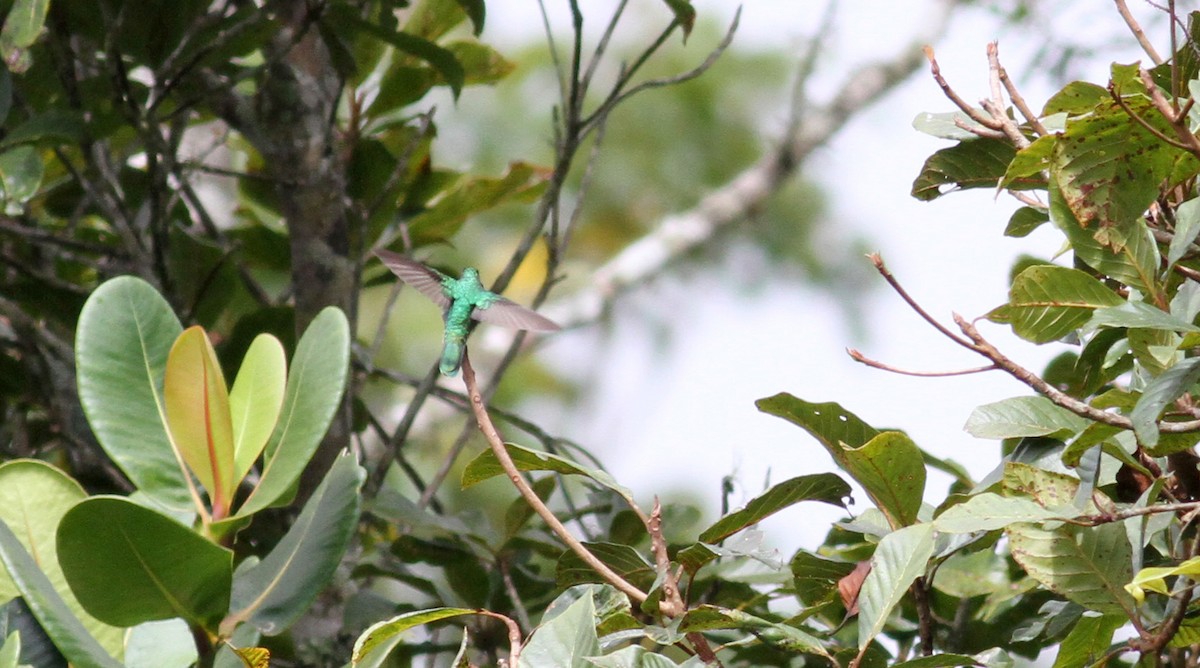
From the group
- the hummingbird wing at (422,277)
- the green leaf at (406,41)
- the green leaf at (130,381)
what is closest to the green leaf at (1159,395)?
the green leaf at (130,381)

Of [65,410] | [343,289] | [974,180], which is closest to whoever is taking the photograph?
[974,180]

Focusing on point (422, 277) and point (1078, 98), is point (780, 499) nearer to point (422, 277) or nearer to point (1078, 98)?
point (1078, 98)

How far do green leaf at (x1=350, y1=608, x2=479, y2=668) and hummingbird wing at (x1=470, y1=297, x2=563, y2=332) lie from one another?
0.38 m

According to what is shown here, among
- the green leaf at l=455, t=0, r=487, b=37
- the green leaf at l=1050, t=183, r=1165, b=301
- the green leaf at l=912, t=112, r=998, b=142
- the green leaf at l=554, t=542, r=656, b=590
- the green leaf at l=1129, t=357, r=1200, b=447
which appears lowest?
the green leaf at l=554, t=542, r=656, b=590

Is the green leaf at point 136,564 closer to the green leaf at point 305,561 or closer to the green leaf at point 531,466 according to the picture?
the green leaf at point 305,561

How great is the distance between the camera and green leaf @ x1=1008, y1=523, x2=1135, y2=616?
716 mm

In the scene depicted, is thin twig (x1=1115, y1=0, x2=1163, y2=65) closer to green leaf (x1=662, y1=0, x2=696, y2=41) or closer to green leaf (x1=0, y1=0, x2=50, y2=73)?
green leaf (x1=662, y1=0, x2=696, y2=41)

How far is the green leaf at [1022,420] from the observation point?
0.75 meters

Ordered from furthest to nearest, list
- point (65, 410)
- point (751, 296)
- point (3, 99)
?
point (751, 296), point (65, 410), point (3, 99)

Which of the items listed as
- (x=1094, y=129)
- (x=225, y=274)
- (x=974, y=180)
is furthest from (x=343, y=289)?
(x=1094, y=129)

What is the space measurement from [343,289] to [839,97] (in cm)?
433

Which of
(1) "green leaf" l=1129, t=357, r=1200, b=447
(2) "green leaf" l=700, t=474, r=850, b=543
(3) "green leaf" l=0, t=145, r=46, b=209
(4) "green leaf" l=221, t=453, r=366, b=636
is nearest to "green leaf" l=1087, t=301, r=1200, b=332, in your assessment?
(1) "green leaf" l=1129, t=357, r=1200, b=447

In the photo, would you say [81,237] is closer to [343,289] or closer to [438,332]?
[343,289]

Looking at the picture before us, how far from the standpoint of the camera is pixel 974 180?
906mm
